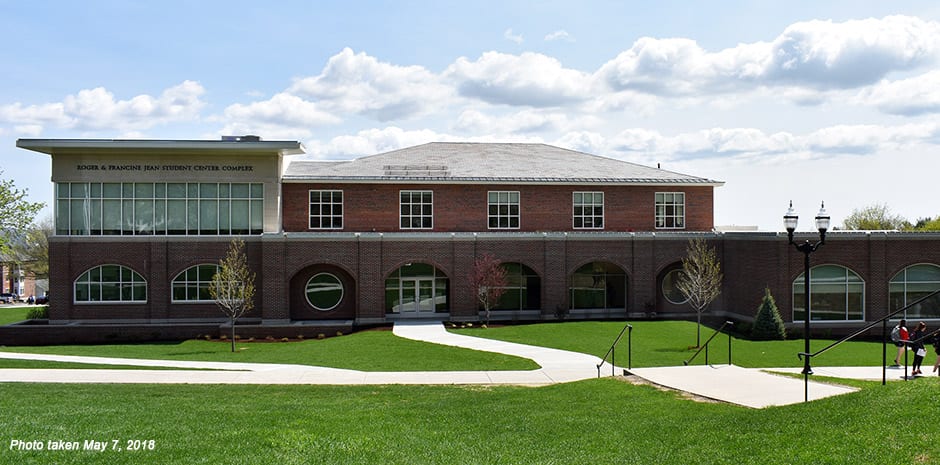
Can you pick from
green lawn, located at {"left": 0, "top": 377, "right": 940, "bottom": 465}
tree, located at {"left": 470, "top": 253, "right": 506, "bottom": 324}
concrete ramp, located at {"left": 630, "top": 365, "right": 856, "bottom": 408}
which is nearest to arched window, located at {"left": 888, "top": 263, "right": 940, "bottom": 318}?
tree, located at {"left": 470, "top": 253, "right": 506, "bottom": 324}

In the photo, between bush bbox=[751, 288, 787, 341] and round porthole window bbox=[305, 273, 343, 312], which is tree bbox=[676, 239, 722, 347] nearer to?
bush bbox=[751, 288, 787, 341]

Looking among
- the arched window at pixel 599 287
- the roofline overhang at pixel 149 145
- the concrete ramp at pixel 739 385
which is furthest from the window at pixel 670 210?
the concrete ramp at pixel 739 385

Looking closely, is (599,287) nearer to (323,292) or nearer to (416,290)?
(416,290)

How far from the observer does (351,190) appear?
40906mm

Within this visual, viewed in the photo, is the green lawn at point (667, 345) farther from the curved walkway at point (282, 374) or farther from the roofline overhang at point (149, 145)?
the roofline overhang at point (149, 145)

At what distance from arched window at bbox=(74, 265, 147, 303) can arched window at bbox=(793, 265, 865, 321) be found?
30606 mm

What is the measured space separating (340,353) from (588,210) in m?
18.2

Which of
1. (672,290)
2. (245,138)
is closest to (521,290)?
(672,290)

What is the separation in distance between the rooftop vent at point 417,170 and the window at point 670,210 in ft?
37.8

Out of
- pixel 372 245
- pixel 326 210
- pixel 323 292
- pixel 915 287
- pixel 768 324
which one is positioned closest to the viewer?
pixel 768 324

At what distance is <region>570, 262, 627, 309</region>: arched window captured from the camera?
4066 centimetres

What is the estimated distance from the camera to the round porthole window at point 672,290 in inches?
1618

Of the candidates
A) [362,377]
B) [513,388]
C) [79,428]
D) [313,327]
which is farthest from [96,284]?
[79,428]

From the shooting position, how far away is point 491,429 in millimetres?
14273
